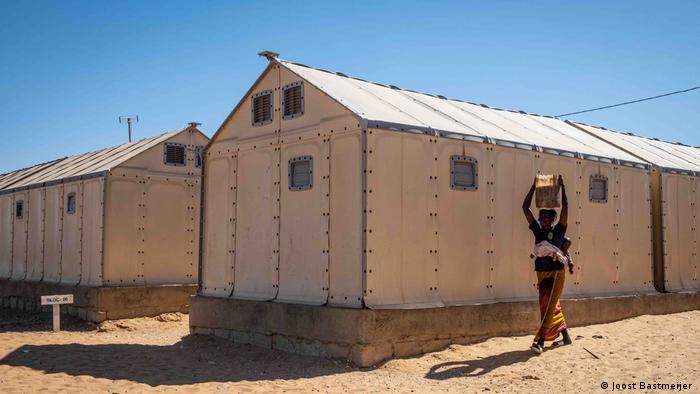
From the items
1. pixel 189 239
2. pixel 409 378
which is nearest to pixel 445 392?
pixel 409 378

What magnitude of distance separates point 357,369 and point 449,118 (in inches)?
180

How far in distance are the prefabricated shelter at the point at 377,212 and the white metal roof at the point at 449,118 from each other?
5 cm

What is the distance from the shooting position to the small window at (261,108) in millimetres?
10742

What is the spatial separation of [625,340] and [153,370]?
6.90 metres

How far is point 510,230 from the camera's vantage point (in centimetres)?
1028

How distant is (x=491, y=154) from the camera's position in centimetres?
1016

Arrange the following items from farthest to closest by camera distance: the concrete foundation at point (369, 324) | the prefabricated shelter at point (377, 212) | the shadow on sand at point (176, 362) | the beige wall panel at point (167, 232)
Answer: the beige wall panel at point (167, 232) → the prefabricated shelter at point (377, 212) → the concrete foundation at point (369, 324) → the shadow on sand at point (176, 362)

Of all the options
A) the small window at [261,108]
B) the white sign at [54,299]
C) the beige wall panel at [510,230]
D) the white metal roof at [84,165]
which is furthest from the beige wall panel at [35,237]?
the beige wall panel at [510,230]

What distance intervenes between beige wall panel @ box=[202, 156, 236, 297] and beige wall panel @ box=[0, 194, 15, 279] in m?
9.80

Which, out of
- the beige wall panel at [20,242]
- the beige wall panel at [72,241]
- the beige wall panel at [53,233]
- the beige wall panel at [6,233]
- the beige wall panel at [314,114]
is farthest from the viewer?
the beige wall panel at [6,233]

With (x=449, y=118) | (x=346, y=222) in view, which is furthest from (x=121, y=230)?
(x=449, y=118)

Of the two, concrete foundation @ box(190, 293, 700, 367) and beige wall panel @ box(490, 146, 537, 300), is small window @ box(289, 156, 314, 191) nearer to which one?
concrete foundation @ box(190, 293, 700, 367)

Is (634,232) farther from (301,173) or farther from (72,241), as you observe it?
(72,241)

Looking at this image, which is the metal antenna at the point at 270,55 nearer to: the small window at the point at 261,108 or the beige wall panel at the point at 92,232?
the small window at the point at 261,108
